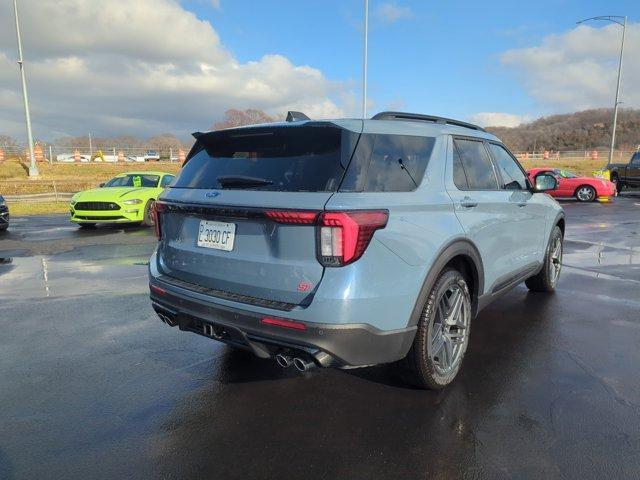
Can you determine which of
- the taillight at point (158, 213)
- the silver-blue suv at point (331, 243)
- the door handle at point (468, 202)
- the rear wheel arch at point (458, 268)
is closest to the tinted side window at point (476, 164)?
the silver-blue suv at point (331, 243)

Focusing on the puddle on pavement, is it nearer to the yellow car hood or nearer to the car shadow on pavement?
the car shadow on pavement

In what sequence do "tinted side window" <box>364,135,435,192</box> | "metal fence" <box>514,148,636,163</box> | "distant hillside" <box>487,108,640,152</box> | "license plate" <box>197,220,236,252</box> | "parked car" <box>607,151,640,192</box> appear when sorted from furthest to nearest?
"distant hillside" <box>487,108,640,152</box>, "metal fence" <box>514,148,636,163</box>, "parked car" <box>607,151,640,192</box>, "license plate" <box>197,220,236,252</box>, "tinted side window" <box>364,135,435,192</box>

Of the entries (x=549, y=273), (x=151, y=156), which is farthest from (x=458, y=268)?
(x=151, y=156)

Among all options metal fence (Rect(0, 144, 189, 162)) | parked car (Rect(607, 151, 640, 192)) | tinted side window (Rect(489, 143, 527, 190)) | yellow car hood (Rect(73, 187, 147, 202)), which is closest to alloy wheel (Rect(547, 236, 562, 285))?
tinted side window (Rect(489, 143, 527, 190))

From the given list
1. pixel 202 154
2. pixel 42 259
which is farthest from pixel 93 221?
pixel 202 154

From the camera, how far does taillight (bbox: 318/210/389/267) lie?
2.53 meters

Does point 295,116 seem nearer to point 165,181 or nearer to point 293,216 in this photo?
point 293,216

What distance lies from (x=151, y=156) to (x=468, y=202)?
183 ft

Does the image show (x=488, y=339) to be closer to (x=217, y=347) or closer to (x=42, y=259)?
(x=217, y=347)

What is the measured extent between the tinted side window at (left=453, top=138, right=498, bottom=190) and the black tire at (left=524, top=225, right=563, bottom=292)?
1.86m

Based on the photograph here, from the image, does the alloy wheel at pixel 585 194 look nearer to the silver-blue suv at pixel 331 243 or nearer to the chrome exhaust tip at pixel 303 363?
the silver-blue suv at pixel 331 243

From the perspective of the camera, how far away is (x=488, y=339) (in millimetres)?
4371

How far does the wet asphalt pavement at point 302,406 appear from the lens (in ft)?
8.45

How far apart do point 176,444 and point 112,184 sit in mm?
11718
